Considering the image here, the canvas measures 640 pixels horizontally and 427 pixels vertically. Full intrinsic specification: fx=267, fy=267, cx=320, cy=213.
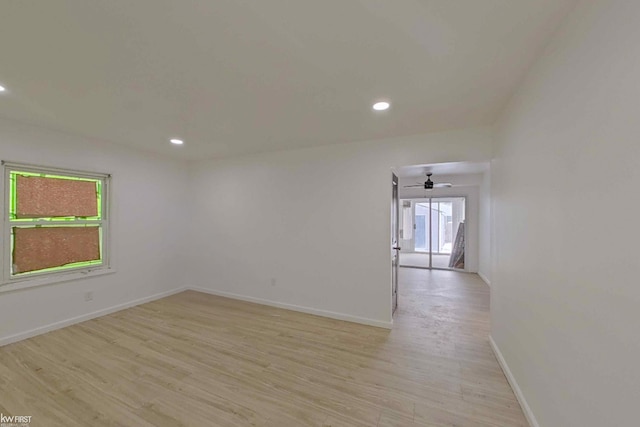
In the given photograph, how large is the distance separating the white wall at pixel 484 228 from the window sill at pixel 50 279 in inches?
268

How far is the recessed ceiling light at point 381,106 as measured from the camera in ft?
8.05

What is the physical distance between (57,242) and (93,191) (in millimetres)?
793

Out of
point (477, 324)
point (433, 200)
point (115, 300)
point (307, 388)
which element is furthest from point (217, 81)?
point (433, 200)

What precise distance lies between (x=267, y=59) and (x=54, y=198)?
3617 mm

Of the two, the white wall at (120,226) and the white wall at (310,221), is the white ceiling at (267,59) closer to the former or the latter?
the white wall at (120,226)

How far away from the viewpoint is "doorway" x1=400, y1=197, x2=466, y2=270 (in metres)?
7.95

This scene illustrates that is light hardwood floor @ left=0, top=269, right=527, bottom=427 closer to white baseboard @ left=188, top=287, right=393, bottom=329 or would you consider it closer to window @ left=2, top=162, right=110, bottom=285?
white baseboard @ left=188, top=287, right=393, bottom=329

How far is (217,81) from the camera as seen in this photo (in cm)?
207

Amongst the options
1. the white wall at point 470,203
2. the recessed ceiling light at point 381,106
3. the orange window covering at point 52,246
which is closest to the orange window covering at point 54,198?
the orange window covering at point 52,246

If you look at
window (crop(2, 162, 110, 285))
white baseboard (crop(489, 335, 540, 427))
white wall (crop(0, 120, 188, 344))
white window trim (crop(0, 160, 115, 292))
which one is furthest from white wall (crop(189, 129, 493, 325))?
window (crop(2, 162, 110, 285))

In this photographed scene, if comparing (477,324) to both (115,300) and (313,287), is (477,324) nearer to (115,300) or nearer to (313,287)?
(313,287)

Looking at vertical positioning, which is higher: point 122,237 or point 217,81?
point 217,81

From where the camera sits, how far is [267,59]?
1.78m

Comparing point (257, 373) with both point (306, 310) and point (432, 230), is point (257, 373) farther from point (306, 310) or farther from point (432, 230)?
point (432, 230)
